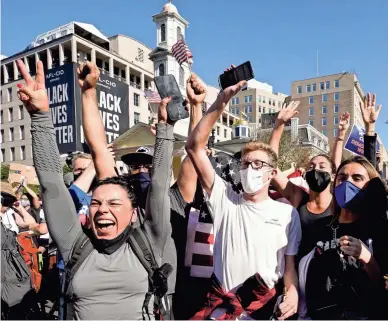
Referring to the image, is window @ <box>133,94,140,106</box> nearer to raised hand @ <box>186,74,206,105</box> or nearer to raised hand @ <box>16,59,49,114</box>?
raised hand @ <box>186,74,206,105</box>

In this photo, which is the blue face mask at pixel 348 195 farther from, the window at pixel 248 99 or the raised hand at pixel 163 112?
the window at pixel 248 99

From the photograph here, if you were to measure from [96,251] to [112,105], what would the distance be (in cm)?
409

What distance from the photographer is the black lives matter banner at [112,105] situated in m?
5.80

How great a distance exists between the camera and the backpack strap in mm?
2160

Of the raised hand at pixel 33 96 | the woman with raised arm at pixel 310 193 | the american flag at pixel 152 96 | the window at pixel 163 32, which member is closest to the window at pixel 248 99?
the window at pixel 163 32

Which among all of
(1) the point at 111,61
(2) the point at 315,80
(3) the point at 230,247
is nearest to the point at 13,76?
(1) the point at 111,61

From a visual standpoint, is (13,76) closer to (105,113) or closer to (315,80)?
(105,113)

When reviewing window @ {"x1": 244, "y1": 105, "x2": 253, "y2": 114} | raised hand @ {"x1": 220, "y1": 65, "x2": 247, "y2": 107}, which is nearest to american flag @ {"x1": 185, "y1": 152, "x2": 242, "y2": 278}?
raised hand @ {"x1": 220, "y1": 65, "x2": 247, "y2": 107}

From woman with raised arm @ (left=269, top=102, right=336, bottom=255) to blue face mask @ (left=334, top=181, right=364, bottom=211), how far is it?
269 mm

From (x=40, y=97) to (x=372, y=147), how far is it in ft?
10.4

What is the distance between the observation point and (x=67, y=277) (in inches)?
85.6

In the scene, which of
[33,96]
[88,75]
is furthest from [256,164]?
[33,96]

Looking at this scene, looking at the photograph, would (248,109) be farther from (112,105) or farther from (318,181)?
(318,181)

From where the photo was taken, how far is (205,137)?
9.36 feet
